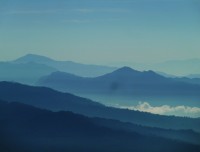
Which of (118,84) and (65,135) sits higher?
(118,84)

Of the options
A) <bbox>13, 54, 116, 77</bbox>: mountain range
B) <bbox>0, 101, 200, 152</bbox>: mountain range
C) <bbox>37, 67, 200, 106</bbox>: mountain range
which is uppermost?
<bbox>13, 54, 116, 77</bbox>: mountain range

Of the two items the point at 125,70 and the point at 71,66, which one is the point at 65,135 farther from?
the point at 125,70

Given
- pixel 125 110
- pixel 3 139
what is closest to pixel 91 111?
pixel 125 110

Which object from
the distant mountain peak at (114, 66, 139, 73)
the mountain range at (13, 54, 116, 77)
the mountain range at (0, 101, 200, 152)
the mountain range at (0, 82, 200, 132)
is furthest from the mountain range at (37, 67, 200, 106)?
the mountain range at (0, 101, 200, 152)

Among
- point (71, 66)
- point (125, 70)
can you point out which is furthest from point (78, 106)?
point (125, 70)

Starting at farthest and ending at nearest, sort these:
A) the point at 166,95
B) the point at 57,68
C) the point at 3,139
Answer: the point at 166,95, the point at 57,68, the point at 3,139

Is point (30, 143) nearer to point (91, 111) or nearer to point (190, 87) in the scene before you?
Result: point (91, 111)

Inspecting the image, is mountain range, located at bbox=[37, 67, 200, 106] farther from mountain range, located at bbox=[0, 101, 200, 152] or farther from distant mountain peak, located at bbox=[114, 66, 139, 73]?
mountain range, located at bbox=[0, 101, 200, 152]

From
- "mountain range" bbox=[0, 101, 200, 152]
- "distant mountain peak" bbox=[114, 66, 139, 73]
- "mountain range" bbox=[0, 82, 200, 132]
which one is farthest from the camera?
"mountain range" bbox=[0, 82, 200, 132]

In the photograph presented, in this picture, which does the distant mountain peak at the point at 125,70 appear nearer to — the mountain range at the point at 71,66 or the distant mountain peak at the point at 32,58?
the mountain range at the point at 71,66

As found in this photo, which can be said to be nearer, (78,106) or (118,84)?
(118,84)

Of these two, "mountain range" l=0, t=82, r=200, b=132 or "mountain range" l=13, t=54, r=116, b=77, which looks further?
"mountain range" l=0, t=82, r=200, b=132
